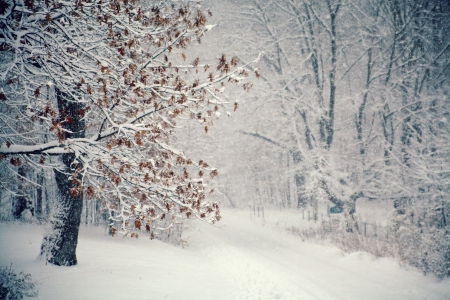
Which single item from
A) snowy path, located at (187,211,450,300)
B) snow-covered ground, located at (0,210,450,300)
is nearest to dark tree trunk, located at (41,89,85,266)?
snow-covered ground, located at (0,210,450,300)

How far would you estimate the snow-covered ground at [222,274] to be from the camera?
5813 millimetres

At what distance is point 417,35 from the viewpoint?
1348cm

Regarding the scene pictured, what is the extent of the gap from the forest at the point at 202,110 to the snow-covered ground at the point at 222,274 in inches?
32.5

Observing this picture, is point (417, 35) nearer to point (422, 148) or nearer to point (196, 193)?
point (422, 148)

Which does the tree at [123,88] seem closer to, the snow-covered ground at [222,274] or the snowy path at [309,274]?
the snow-covered ground at [222,274]

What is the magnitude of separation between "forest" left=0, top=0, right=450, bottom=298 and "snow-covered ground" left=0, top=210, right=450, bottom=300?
82cm

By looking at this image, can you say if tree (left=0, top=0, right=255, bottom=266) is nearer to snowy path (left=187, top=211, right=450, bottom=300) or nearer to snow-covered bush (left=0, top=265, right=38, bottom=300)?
snow-covered bush (left=0, top=265, right=38, bottom=300)

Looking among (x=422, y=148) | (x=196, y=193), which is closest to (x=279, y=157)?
(x=422, y=148)

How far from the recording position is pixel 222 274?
8.91 m

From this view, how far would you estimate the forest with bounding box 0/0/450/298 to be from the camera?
13.1 feet

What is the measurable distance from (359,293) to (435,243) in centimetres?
348

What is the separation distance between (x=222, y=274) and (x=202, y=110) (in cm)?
657

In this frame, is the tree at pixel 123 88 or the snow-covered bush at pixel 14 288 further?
the snow-covered bush at pixel 14 288

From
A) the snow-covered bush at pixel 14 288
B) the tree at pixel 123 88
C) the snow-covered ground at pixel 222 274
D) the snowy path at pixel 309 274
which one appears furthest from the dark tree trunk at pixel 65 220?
the snowy path at pixel 309 274
